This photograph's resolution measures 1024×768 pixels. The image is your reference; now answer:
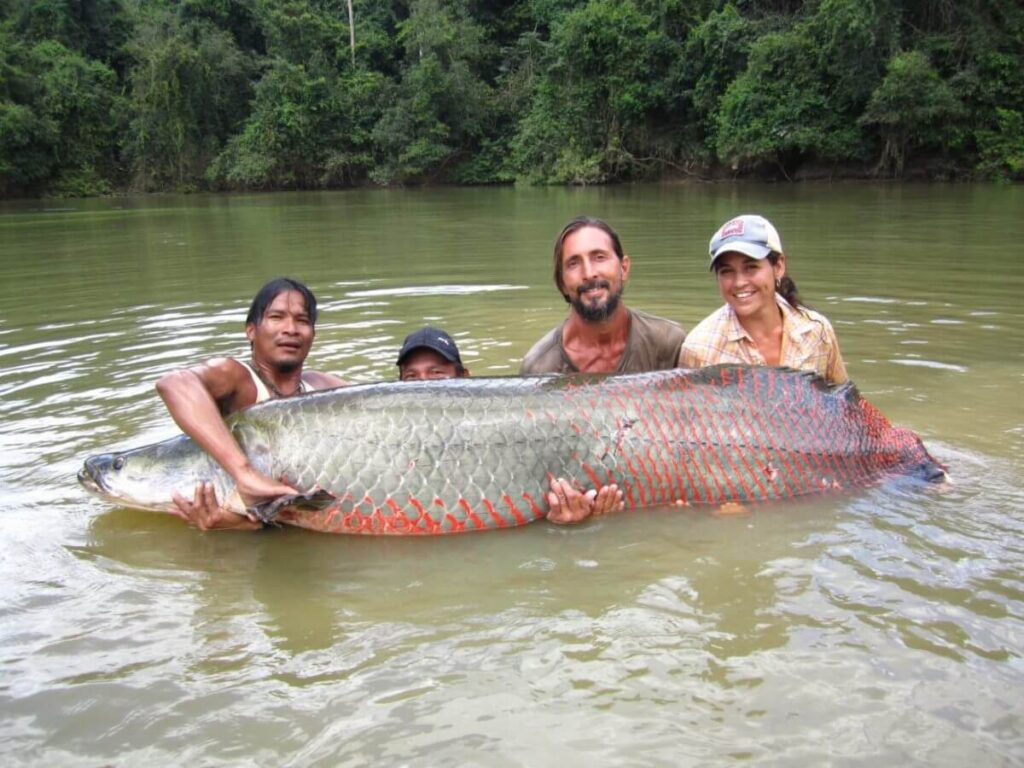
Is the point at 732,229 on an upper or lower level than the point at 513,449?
upper

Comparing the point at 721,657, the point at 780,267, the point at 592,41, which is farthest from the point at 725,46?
the point at 721,657

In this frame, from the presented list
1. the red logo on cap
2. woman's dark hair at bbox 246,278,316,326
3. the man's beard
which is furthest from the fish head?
the red logo on cap

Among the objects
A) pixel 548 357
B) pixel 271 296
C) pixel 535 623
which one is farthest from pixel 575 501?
pixel 271 296

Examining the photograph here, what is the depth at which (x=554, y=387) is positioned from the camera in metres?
3.35

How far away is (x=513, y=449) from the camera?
3166mm

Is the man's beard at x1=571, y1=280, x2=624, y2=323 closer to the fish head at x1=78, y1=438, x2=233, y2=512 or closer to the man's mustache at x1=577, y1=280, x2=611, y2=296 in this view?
the man's mustache at x1=577, y1=280, x2=611, y2=296

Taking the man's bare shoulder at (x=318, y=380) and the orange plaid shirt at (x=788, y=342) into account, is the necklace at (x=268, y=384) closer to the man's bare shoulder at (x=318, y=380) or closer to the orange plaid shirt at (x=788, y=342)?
the man's bare shoulder at (x=318, y=380)

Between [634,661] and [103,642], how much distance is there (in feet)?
5.26

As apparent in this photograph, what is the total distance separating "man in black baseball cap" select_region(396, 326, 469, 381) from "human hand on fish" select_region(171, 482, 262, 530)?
118 cm

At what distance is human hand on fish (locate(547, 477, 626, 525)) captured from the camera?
10.3 ft

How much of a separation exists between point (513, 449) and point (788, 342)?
1.46m

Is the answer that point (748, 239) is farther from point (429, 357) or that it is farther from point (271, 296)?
point (271, 296)

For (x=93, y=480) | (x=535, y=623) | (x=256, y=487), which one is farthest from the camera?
(x=93, y=480)

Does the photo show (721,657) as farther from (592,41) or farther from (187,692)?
(592,41)
